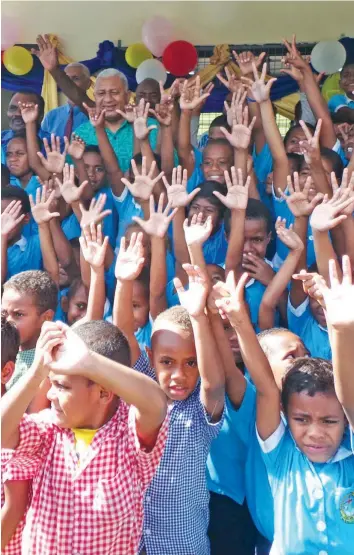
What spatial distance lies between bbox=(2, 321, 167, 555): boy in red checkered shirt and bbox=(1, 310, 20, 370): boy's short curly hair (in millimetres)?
236

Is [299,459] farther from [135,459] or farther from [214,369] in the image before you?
[135,459]

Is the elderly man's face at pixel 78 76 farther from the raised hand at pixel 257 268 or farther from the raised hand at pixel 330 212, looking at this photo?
the raised hand at pixel 330 212

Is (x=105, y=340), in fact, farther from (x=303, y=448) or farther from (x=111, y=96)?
(x=111, y=96)

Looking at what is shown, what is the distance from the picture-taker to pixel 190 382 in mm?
1957

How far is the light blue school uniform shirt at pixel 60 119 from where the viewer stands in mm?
4426

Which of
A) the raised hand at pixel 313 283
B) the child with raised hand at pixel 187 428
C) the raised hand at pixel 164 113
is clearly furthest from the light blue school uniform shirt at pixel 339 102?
the child with raised hand at pixel 187 428


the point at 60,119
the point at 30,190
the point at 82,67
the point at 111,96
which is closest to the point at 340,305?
the point at 30,190

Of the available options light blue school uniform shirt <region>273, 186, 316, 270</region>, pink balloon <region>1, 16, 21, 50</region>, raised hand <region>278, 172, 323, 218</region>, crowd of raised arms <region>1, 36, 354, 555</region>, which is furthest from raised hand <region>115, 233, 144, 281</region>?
pink balloon <region>1, 16, 21, 50</region>

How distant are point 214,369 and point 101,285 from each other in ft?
1.88

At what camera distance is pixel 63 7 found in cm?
466

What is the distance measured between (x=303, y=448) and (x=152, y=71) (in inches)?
127

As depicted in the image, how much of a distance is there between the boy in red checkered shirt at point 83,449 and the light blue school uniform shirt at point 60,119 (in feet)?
9.91

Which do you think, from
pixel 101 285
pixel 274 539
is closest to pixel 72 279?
pixel 101 285

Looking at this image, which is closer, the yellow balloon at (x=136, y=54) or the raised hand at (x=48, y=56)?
the raised hand at (x=48, y=56)
